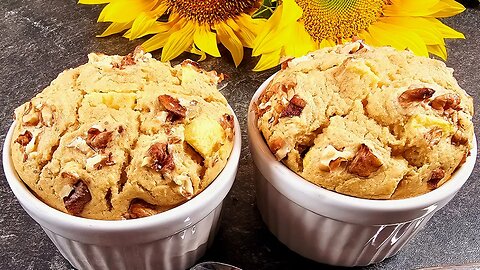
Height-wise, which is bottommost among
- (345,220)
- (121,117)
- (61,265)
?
(61,265)

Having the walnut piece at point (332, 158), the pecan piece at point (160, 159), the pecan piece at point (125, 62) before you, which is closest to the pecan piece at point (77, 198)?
the pecan piece at point (160, 159)

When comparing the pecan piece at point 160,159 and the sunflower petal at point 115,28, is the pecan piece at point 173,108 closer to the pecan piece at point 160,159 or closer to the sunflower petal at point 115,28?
the pecan piece at point 160,159

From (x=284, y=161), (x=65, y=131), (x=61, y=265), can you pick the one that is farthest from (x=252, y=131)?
(x=61, y=265)

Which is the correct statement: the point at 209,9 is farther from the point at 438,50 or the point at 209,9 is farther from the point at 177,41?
the point at 438,50

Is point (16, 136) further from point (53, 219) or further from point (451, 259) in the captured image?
point (451, 259)

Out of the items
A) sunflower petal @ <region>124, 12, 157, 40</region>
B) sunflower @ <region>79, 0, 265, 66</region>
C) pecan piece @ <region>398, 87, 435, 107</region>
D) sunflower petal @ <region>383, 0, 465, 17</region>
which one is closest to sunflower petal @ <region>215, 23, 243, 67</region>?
sunflower @ <region>79, 0, 265, 66</region>

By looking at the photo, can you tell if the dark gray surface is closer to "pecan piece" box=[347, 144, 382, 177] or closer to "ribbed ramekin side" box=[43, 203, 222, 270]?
"ribbed ramekin side" box=[43, 203, 222, 270]

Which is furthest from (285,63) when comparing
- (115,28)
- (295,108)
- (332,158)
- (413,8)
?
(115,28)
